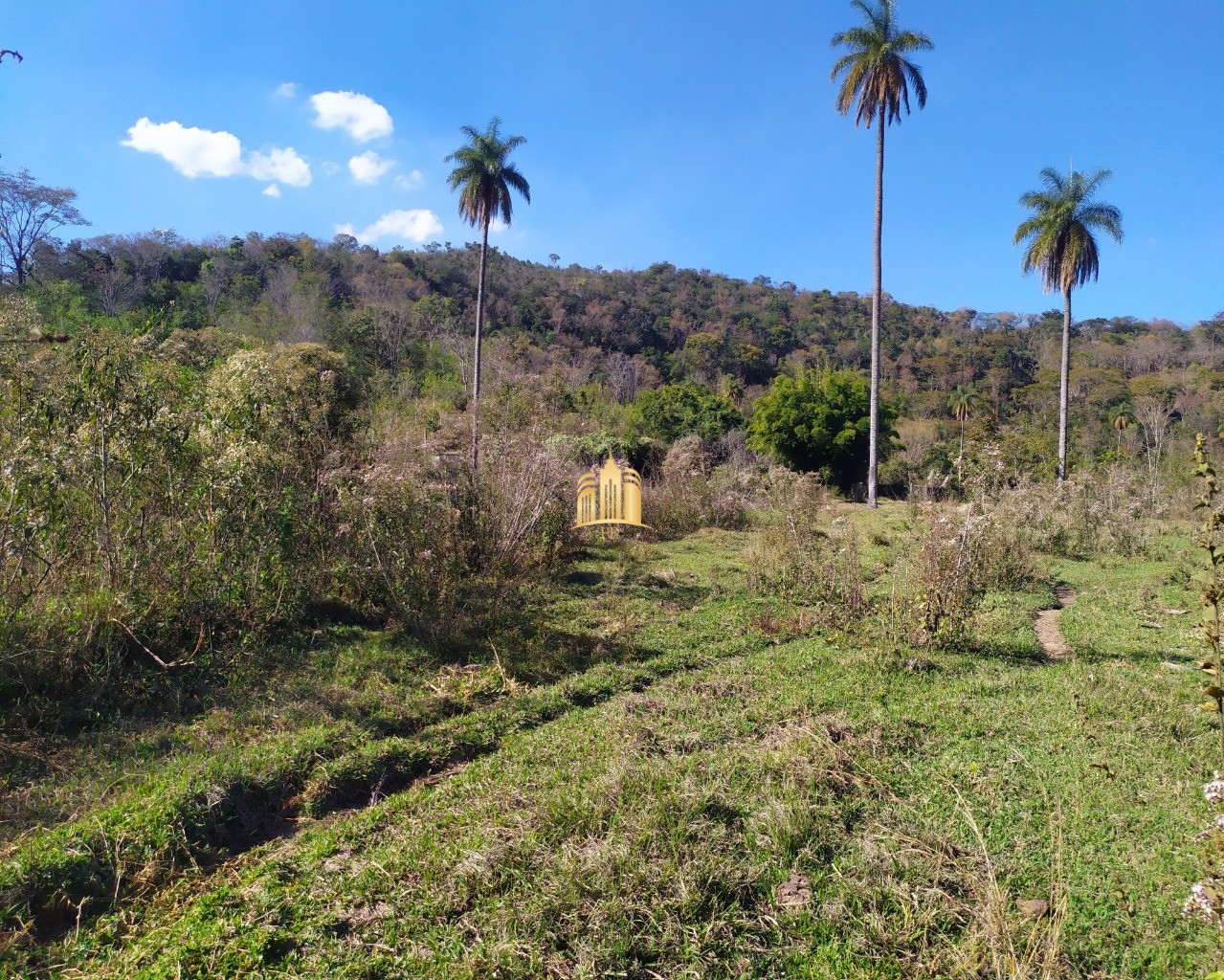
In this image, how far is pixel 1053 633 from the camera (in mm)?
7426

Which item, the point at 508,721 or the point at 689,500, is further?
the point at 689,500

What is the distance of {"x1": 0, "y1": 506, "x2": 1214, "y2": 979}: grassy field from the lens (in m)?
2.66

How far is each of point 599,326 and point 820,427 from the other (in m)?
24.9

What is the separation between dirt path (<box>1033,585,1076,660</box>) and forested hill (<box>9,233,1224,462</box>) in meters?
9.98

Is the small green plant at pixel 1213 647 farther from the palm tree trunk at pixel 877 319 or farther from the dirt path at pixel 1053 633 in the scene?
the palm tree trunk at pixel 877 319

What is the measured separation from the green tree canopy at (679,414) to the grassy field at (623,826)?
19349 mm

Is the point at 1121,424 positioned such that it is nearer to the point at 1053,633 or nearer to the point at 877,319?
the point at 877,319

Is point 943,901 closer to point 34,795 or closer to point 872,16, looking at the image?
point 34,795

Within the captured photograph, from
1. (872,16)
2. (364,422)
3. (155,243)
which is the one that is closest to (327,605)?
(364,422)

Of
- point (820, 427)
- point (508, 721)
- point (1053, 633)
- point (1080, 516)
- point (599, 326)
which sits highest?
point (599, 326)

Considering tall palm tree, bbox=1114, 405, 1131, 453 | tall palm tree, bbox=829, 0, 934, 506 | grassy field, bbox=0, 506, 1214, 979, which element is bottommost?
grassy field, bbox=0, 506, 1214, 979

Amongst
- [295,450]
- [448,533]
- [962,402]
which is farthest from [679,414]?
[295,450]

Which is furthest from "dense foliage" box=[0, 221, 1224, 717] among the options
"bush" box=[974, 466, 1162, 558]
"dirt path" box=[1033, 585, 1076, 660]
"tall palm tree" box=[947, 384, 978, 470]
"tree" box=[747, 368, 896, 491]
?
"dirt path" box=[1033, 585, 1076, 660]

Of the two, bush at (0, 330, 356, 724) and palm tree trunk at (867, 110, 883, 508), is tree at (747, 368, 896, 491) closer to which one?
palm tree trunk at (867, 110, 883, 508)
